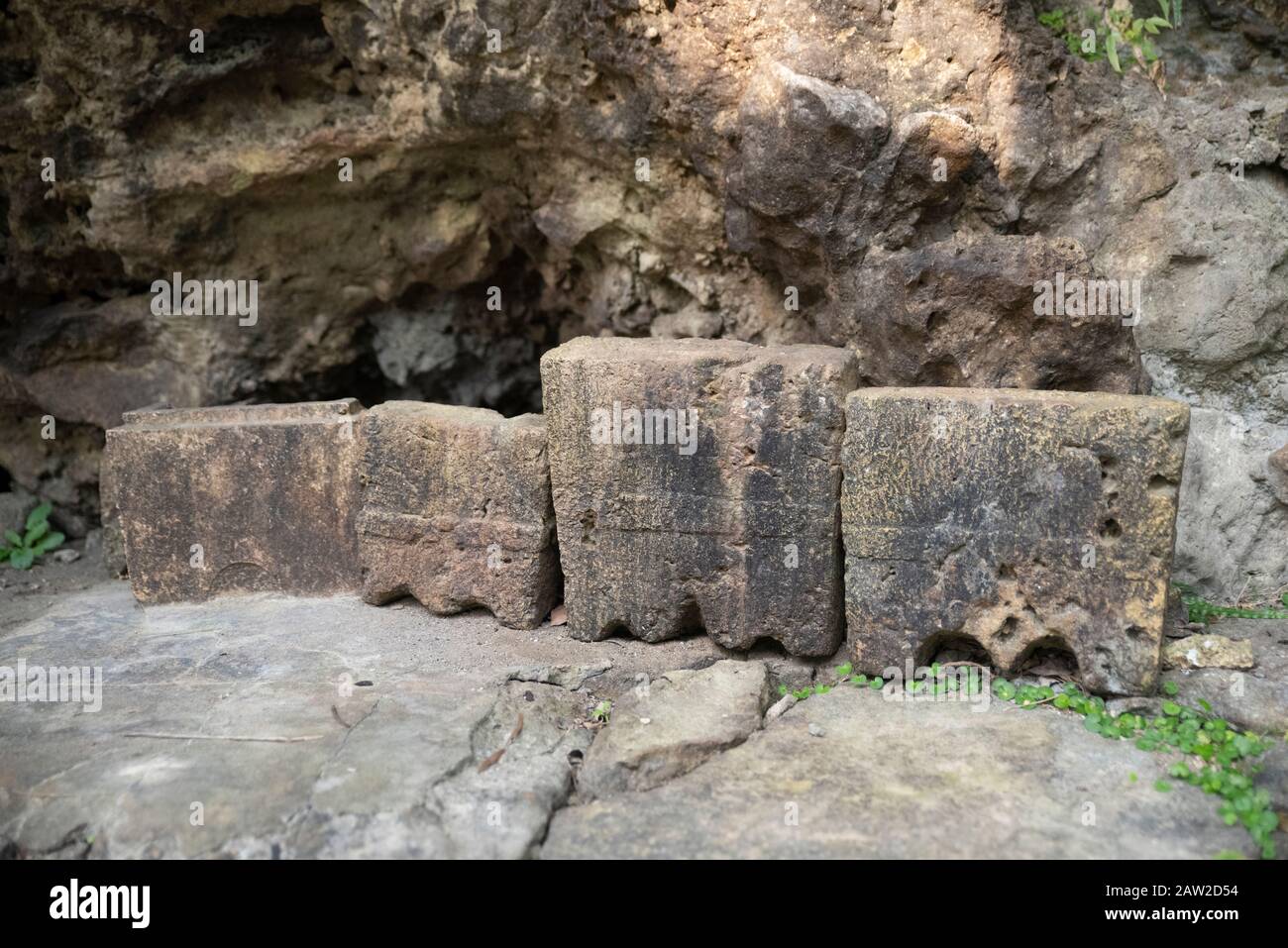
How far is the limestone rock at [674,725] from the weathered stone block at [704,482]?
0.31m

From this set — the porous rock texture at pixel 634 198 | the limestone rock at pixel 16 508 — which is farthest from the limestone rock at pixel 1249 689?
the limestone rock at pixel 16 508

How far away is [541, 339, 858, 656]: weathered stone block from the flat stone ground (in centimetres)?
21

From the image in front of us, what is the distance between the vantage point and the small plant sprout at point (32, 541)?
6363 mm

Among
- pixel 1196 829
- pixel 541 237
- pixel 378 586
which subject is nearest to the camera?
pixel 1196 829

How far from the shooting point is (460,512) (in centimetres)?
466

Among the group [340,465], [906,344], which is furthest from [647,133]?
[340,465]

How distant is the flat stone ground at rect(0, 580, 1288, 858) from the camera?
3.09 meters

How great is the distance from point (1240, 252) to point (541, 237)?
3.41m

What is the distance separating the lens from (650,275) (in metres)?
5.61

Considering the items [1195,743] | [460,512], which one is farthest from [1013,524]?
[460,512]

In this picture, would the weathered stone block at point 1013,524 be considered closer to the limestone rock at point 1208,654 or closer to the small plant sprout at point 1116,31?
the limestone rock at point 1208,654

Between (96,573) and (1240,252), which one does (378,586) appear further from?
(1240,252)

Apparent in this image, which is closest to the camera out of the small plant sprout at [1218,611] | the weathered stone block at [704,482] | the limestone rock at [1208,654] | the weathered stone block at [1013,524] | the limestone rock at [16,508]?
the weathered stone block at [1013,524]

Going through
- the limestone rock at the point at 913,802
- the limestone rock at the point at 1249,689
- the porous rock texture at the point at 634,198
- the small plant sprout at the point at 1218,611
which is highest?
the porous rock texture at the point at 634,198
